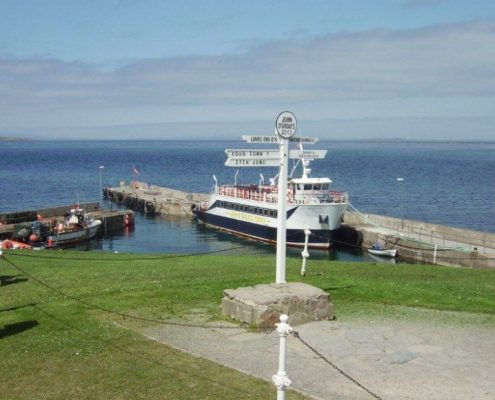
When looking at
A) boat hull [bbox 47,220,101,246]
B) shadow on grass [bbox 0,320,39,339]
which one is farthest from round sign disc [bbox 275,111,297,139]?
boat hull [bbox 47,220,101,246]

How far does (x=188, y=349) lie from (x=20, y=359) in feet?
8.90

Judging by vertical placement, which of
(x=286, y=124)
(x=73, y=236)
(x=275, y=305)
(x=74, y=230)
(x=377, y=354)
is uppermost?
(x=286, y=124)

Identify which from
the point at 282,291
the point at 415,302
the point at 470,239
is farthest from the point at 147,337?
the point at 470,239

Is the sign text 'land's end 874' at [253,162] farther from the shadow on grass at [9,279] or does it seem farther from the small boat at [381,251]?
the small boat at [381,251]

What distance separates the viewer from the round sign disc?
492 inches

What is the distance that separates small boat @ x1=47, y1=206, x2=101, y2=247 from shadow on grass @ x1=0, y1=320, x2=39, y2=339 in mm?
33486

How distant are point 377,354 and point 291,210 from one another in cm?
3484

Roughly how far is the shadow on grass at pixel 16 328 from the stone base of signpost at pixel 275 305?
3823 millimetres

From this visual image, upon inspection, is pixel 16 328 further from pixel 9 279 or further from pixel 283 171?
pixel 283 171

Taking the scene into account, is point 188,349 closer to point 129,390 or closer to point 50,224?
point 129,390

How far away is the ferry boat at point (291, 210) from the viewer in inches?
1746

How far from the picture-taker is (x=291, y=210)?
44.4 meters

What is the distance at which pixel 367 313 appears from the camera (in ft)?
40.3

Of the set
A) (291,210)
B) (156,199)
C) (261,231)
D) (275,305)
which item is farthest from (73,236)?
(275,305)
